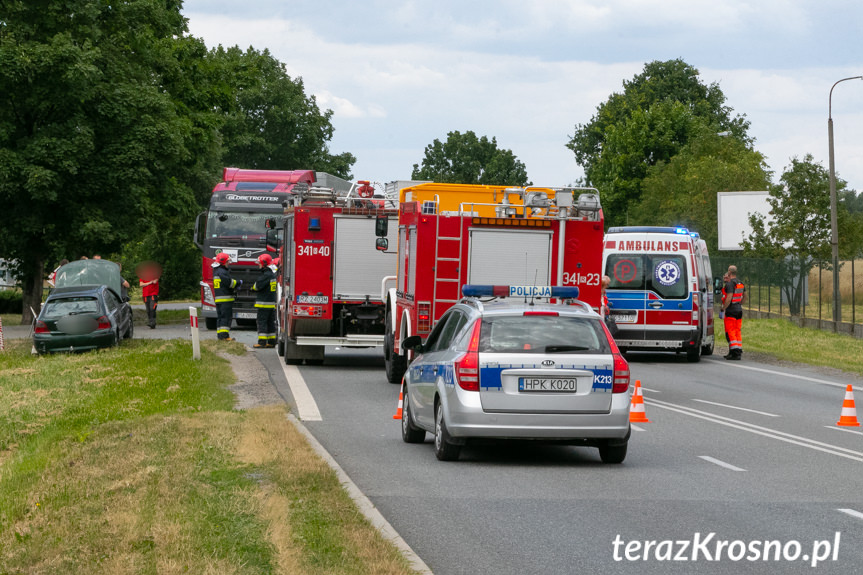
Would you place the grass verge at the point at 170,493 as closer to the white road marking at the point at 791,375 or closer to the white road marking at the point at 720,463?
the white road marking at the point at 720,463

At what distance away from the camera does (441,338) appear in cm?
1261

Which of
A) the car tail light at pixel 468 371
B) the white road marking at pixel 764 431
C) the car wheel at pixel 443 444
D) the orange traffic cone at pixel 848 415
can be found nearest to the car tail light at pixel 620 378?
the car tail light at pixel 468 371

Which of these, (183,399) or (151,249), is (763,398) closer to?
(183,399)

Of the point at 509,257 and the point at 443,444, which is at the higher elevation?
the point at 509,257

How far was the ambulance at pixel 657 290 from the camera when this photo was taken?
84.9 feet

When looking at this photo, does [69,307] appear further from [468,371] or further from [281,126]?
[281,126]

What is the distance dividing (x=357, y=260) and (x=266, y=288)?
3.69 metres

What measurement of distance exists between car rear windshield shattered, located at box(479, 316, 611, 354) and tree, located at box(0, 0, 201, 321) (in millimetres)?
24948

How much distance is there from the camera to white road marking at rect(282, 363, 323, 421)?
15.4 metres

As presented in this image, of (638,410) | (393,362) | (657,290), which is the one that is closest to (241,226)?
(657,290)

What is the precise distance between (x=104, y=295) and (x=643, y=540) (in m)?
20.6

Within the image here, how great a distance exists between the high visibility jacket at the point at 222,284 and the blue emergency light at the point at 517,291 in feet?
49.0

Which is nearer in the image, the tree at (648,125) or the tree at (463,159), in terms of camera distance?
the tree at (648,125)

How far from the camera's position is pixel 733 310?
27.2 metres
